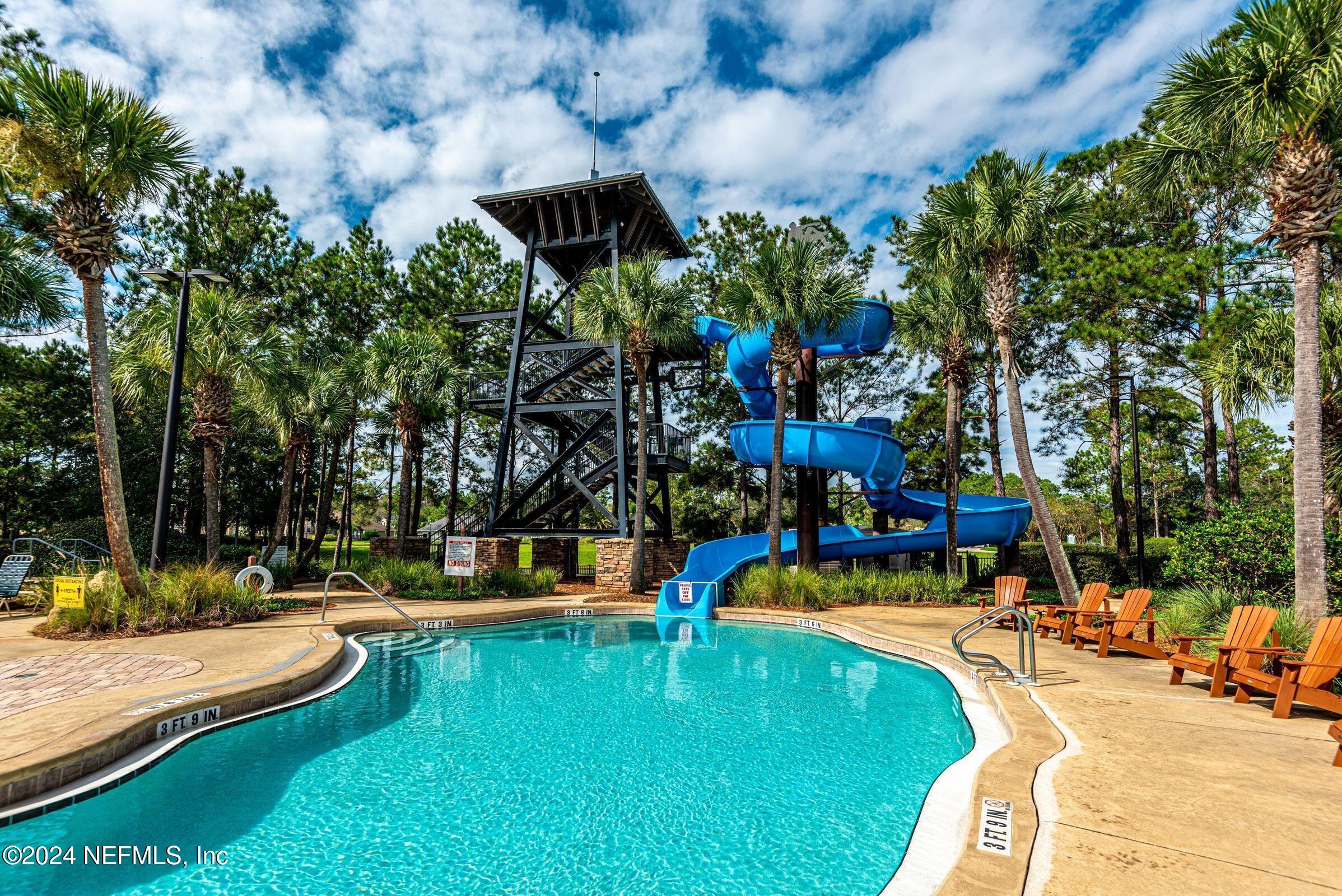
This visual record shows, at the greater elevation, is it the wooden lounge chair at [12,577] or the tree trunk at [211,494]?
the tree trunk at [211,494]

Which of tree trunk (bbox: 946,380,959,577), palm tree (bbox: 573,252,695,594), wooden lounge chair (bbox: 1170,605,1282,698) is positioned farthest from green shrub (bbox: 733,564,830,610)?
wooden lounge chair (bbox: 1170,605,1282,698)

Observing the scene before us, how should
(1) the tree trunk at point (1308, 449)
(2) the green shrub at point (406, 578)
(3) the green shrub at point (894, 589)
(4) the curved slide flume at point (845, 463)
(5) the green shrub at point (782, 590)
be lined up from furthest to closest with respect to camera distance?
(4) the curved slide flume at point (845, 463) → (2) the green shrub at point (406, 578) → (3) the green shrub at point (894, 589) → (5) the green shrub at point (782, 590) → (1) the tree trunk at point (1308, 449)

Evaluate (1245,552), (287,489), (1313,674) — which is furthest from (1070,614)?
(287,489)

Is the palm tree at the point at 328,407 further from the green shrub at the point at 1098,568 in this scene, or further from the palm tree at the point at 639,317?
the green shrub at the point at 1098,568

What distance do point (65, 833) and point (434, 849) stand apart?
2406 millimetres

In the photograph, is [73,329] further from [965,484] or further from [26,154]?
[965,484]

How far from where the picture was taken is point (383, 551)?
966 inches

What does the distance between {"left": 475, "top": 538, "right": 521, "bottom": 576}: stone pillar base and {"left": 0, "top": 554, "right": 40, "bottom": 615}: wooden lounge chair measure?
10.4 metres

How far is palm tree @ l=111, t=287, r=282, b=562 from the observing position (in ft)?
51.2

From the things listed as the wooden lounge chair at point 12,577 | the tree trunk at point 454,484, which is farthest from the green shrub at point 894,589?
the wooden lounge chair at point 12,577

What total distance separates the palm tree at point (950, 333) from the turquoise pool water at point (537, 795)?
11692mm

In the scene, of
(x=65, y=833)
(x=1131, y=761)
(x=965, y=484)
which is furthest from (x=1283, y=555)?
(x=965, y=484)

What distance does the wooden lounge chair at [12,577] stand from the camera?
12398 millimetres

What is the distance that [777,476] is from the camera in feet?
55.8
